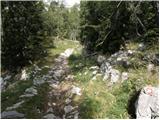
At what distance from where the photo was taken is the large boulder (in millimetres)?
13156

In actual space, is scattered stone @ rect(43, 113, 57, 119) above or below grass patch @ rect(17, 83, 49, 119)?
below

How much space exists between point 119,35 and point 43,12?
10150 millimetres

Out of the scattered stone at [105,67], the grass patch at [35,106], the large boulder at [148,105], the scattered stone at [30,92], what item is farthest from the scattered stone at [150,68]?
the scattered stone at [30,92]

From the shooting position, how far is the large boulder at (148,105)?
13.2 m

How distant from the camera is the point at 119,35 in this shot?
2027cm

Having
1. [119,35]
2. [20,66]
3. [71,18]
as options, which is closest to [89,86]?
[119,35]

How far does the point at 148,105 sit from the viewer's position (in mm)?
13328

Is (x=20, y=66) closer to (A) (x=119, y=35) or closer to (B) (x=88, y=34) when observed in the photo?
(B) (x=88, y=34)

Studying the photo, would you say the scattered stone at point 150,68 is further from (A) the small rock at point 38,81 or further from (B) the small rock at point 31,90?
(A) the small rock at point 38,81

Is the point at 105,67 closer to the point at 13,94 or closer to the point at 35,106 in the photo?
the point at 35,106

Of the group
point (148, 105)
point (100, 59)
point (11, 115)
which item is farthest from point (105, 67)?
point (11, 115)

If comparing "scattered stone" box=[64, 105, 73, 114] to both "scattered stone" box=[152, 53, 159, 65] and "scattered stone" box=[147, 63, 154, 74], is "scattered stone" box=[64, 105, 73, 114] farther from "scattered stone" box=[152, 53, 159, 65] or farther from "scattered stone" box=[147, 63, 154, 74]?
"scattered stone" box=[152, 53, 159, 65]

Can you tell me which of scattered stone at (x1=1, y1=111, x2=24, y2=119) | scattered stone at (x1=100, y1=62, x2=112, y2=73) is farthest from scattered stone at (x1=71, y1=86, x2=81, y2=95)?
scattered stone at (x1=1, y1=111, x2=24, y2=119)

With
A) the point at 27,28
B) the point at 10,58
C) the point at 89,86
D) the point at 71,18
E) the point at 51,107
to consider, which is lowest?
the point at 51,107
